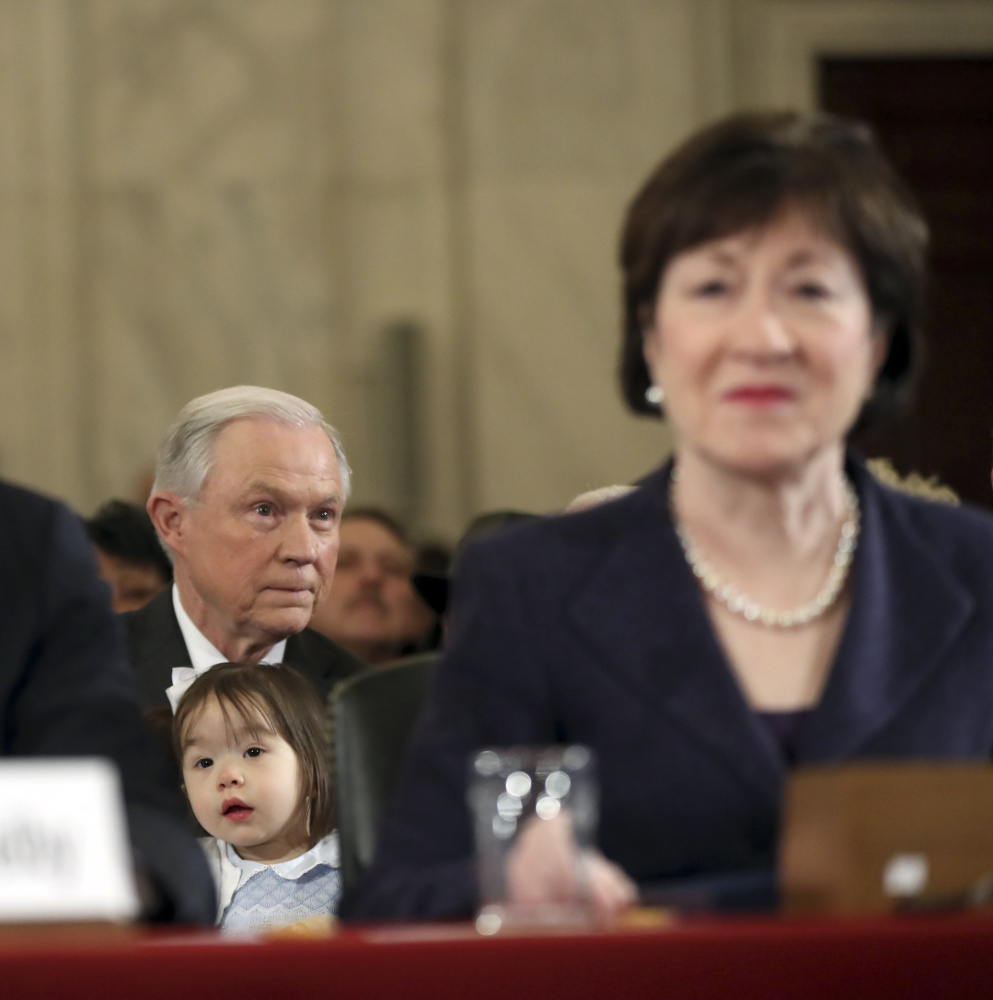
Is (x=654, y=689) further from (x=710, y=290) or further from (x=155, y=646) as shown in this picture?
(x=155, y=646)

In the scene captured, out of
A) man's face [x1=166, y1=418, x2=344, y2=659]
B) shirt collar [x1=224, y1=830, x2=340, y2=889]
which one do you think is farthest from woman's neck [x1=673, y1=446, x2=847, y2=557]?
man's face [x1=166, y1=418, x2=344, y2=659]

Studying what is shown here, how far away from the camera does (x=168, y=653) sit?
11.1 feet

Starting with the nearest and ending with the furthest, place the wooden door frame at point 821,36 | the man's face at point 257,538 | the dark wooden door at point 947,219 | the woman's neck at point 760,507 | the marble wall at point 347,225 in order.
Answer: the woman's neck at point 760,507
the man's face at point 257,538
the marble wall at point 347,225
the wooden door frame at point 821,36
the dark wooden door at point 947,219

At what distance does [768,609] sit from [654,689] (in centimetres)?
18

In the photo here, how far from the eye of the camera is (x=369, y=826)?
2.22 meters

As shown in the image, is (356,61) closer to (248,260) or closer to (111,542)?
(248,260)

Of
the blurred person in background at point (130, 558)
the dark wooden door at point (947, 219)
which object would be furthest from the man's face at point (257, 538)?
the dark wooden door at point (947, 219)

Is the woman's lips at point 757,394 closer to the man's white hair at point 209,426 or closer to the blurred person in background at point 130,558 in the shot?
the man's white hair at point 209,426

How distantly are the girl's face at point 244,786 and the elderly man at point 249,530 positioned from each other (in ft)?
1.58

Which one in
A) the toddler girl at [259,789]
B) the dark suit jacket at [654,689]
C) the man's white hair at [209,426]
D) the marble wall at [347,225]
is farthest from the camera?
the marble wall at [347,225]

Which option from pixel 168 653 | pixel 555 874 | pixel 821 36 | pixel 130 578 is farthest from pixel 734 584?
pixel 821 36

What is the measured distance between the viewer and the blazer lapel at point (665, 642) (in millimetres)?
1900

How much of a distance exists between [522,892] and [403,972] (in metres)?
0.26

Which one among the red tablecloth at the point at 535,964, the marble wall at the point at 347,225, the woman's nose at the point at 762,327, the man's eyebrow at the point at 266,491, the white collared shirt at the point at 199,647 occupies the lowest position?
the red tablecloth at the point at 535,964
